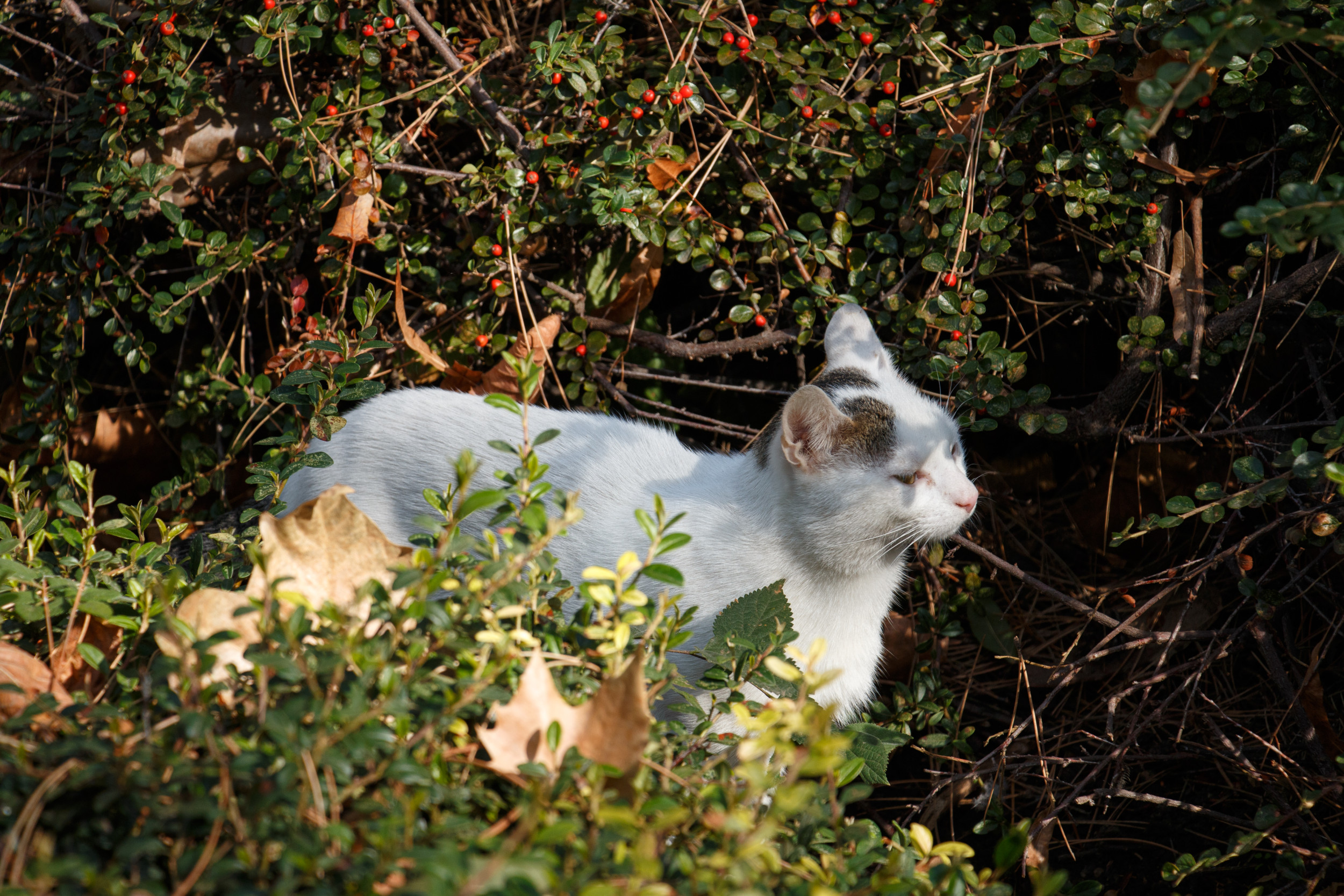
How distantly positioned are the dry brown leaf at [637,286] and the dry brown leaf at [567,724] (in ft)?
6.34

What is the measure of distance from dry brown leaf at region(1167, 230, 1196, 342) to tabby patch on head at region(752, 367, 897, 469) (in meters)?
0.83

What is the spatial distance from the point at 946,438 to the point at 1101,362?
1.07 metres

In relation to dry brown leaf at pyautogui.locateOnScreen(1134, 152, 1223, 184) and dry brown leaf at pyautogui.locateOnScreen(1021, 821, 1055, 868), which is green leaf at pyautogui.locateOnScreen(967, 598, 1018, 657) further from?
dry brown leaf at pyautogui.locateOnScreen(1134, 152, 1223, 184)

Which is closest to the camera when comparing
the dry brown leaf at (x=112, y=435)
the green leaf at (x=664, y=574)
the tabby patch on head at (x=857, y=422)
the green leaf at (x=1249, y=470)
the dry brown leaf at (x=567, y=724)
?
the dry brown leaf at (x=567, y=724)

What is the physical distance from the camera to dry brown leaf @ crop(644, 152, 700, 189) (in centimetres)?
282

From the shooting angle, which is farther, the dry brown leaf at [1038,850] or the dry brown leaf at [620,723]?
the dry brown leaf at [1038,850]

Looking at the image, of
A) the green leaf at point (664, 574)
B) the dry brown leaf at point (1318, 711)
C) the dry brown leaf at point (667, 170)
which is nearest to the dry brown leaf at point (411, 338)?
the dry brown leaf at point (667, 170)

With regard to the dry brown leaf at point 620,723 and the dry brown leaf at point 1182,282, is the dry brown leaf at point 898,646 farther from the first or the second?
the dry brown leaf at point 620,723

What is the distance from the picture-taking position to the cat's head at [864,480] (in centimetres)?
229

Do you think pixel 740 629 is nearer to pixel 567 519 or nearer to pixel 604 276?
pixel 567 519

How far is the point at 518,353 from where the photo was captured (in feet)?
9.87

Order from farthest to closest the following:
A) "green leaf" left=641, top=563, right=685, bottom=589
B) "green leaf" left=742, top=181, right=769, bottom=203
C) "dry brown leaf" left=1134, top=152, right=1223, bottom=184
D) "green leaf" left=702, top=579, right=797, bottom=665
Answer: "green leaf" left=742, top=181, right=769, bottom=203, "dry brown leaf" left=1134, top=152, right=1223, bottom=184, "green leaf" left=702, top=579, right=797, bottom=665, "green leaf" left=641, top=563, right=685, bottom=589

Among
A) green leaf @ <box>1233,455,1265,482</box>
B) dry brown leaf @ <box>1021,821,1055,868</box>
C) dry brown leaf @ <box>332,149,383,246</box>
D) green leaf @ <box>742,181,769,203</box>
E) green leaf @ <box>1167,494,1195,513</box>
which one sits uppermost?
green leaf @ <box>742,181,769,203</box>

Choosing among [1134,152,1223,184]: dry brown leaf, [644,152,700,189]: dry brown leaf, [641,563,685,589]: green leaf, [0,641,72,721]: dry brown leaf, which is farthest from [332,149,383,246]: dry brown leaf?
[1134,152,1223,184]: dry brown leaf
